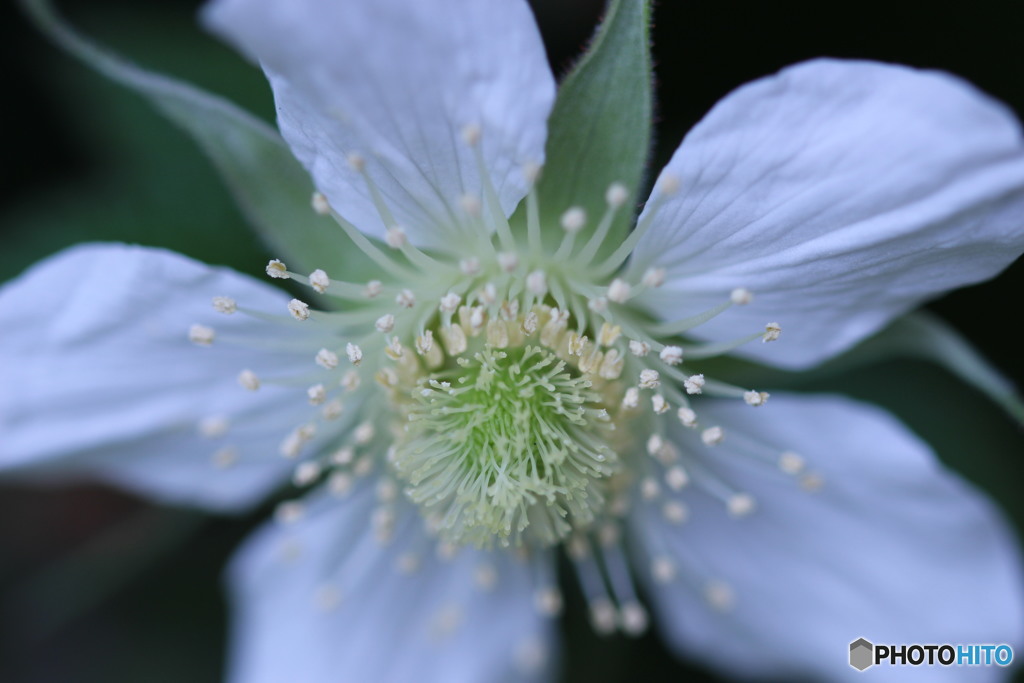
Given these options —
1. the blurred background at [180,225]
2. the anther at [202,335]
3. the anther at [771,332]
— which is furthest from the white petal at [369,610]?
the anther at [771,332]

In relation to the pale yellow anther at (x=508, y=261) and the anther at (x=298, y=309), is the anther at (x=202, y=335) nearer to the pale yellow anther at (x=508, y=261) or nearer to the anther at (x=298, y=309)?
the anther at (x=298, y=309)

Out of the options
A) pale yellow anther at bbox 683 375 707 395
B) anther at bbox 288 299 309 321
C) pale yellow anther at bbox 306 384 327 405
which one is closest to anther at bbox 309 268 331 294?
anther at bbox 288 299 309 321

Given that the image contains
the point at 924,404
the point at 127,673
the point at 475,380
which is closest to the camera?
the point at 475,380

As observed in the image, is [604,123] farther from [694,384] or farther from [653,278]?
[694,384]

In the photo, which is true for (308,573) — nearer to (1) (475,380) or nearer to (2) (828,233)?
(1) (475,380)

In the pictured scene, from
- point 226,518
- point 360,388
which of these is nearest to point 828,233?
point 360,388

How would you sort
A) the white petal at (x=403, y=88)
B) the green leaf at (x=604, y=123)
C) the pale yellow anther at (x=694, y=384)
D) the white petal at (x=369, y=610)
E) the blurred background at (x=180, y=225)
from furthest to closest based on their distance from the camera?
the blurred background at (x=180, y=225), the white petal at (x=369, y=610), the pale yellow anther at (x=694, y=384), the green leaf at (x=604, y=123), the white petal at (x=403, y=88)
